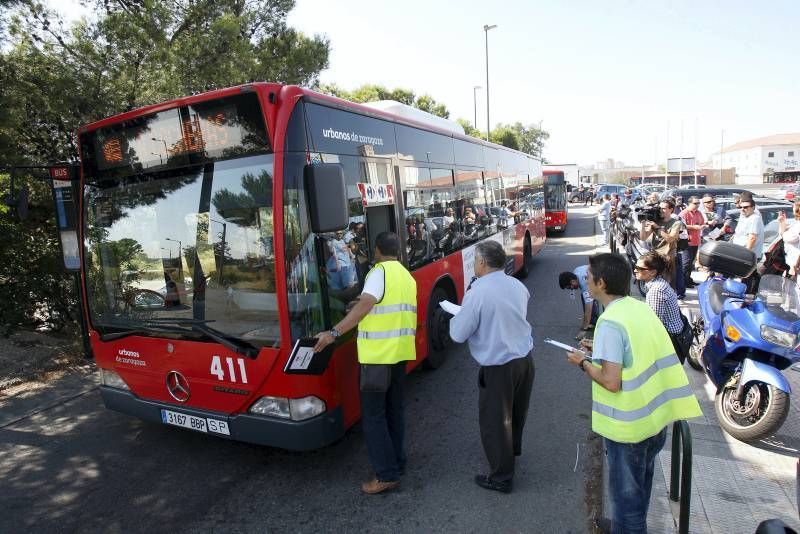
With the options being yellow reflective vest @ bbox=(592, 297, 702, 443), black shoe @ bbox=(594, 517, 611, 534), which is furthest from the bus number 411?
black shoe @ bbox=(594, 517, 611, 534)

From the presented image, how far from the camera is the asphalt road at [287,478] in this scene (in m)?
3.42

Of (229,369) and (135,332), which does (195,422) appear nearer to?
(229,369)

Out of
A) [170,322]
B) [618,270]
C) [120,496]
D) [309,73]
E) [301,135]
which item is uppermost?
[309,73]

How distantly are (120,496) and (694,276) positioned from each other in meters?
11.2

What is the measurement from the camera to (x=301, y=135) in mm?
3535

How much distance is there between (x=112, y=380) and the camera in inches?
171

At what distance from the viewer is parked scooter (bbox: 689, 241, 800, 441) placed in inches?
150

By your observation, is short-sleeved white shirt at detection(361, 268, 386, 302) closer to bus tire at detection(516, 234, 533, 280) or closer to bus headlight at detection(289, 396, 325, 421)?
bus headlight at detection(289, 396, 325, 421)

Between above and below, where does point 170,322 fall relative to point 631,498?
above

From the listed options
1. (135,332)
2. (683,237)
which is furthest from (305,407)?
(683,237)

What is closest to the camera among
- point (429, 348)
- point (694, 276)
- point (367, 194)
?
point (367, 194)

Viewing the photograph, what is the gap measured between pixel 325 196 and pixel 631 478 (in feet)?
8.15

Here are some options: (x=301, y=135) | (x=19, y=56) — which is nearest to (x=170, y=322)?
(x=301, y=135)

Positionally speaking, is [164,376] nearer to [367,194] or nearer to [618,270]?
Result: [367,194]
